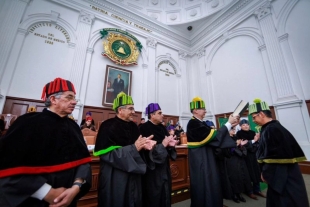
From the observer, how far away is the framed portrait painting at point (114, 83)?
7086 millimetres

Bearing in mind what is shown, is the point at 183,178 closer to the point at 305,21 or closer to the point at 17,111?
the point at 17,111

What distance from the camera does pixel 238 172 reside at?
10.7 ft

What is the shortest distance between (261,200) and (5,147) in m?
4.48

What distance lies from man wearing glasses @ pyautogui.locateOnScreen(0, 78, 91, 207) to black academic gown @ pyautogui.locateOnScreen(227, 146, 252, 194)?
128 inches

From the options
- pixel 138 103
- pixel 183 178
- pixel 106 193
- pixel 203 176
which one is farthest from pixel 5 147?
pixel 138 103

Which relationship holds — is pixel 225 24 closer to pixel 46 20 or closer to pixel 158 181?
pixel 46 20

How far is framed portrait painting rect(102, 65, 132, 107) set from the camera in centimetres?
709

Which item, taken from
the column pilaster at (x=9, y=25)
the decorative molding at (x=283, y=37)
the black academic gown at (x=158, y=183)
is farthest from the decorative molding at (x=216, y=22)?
the column pilaster at (x=9, y=25)

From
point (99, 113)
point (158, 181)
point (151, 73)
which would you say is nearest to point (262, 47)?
point (151, 73)

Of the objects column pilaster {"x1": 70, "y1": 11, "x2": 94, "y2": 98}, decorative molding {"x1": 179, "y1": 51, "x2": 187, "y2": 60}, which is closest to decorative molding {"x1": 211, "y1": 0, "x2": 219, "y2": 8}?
decorative molding {"x1": 179, "y1": 51, "x2": 187, "y2": 60}

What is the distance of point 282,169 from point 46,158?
250cm

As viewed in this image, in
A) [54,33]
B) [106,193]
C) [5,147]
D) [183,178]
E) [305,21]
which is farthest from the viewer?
[54,33]

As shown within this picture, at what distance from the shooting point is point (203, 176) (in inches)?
87.3

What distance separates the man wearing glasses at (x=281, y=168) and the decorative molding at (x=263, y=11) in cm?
763
